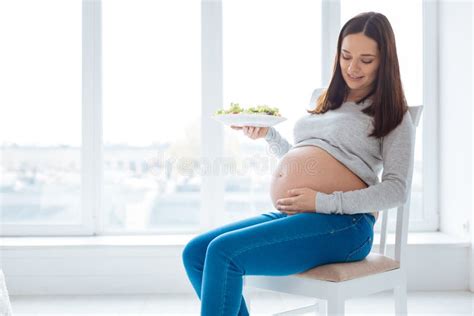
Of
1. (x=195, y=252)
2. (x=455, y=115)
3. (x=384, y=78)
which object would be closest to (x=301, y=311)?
(x=195, y=252)

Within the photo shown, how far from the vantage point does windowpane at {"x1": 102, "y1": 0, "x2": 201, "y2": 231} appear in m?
3.17

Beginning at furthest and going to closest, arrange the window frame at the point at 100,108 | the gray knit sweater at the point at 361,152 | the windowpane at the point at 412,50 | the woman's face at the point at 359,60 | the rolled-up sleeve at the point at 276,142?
the windowpane at the point at 412,50, the window frame at the point at 100,108, the rolled-up sleeve at the point at 276,142, the woman's face at the point at 359,60, the gray knit sweater at the point at 361,152

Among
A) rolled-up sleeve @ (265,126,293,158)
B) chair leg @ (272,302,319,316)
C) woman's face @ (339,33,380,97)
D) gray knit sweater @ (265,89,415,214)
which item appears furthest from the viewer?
rolled-up sleeve @ (265,126,293,158)

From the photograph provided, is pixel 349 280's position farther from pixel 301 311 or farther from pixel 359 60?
pixel 359 60

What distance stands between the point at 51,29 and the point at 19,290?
1.38 m

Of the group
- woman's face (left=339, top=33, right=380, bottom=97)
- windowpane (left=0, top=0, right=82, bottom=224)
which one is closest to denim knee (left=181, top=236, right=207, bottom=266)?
woman's face (left=339, top=33, right=380, bottom=97)

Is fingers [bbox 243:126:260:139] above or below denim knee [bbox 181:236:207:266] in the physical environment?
above

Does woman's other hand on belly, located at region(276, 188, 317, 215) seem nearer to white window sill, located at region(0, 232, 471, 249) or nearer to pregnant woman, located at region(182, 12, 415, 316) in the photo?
pregnant woman, located at region(182, 12, 415, 316)

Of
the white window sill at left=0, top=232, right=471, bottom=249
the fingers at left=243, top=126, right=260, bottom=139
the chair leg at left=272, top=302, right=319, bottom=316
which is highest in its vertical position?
the fingers at left=243, top=126, right=260, bottom=139

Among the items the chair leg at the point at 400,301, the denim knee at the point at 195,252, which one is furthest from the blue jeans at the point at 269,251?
the chair leg at the point at 400,301

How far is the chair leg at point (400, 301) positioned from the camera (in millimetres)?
1691

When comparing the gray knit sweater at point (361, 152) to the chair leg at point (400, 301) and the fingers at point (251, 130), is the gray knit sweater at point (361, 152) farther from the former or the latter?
the chair leg at point (400, 301)

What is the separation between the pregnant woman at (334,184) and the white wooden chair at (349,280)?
0.12 feet

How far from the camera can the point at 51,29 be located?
314 centimetres
